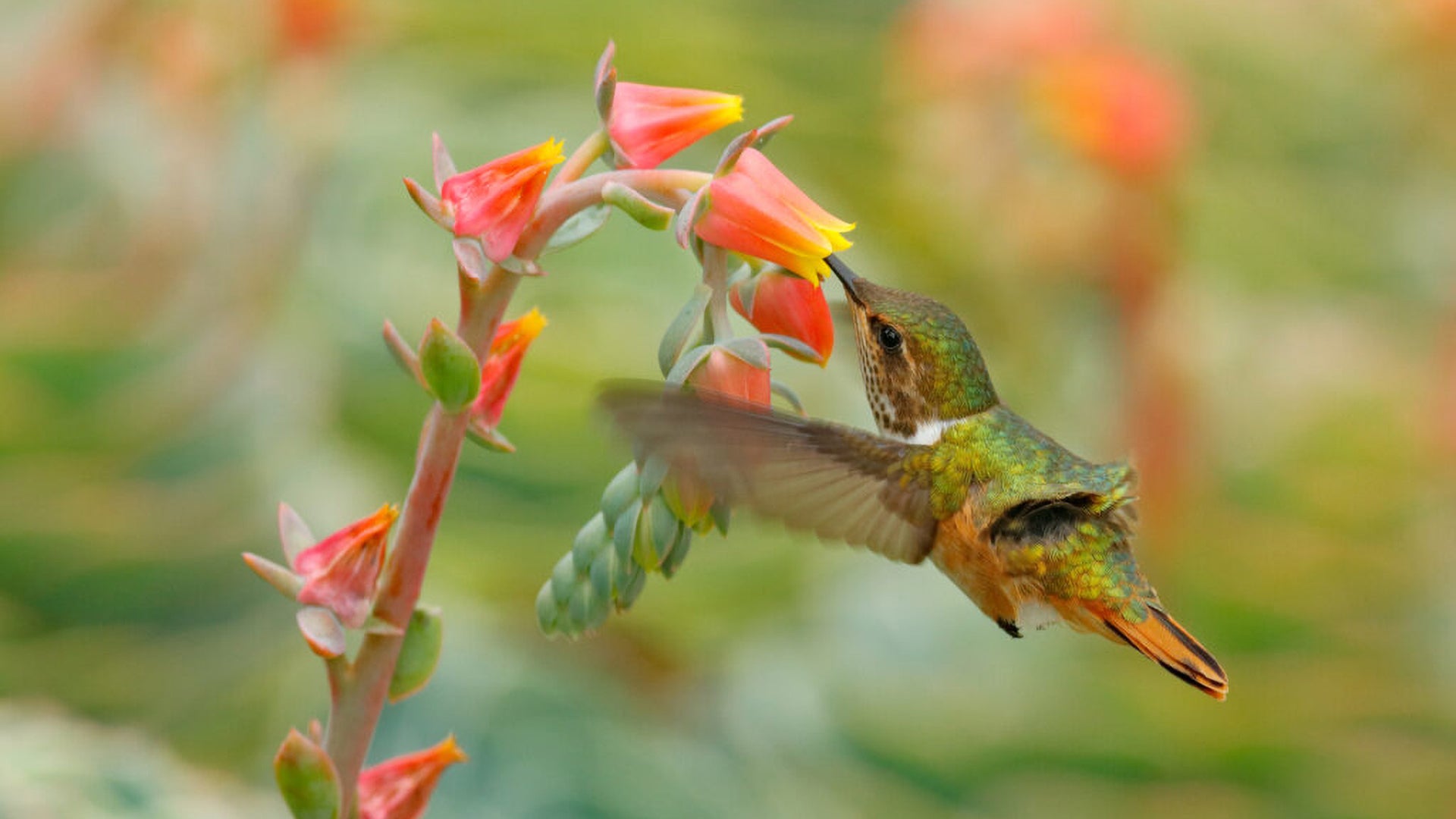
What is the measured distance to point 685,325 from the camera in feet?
2.88

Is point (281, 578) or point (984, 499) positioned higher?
point (984, 499)

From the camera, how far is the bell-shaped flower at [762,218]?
2.82 feet

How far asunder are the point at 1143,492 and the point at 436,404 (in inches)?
66.5

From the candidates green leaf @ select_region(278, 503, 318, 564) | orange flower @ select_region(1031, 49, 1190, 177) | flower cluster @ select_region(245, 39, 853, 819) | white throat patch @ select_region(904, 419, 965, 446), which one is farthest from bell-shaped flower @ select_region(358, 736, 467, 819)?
orange flower @ select_region(1031, 49, 1190, 177)

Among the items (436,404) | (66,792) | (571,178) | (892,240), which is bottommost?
(66,792)

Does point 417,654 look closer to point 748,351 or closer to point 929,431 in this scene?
point 748,351

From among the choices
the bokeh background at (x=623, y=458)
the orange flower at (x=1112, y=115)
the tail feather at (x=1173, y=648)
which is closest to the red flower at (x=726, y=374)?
the tail feather at (x=1173, y=648)

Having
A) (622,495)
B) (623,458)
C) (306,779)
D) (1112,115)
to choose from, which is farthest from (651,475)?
(1112,115)

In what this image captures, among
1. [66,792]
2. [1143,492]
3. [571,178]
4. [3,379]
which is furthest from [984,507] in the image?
[3,379]

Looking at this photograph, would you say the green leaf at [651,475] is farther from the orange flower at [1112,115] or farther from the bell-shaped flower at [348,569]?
the orange flower at [1112,115]

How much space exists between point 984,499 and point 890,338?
0.13m

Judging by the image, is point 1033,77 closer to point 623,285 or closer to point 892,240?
point 892,240

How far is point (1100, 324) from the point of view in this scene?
9.53 ft

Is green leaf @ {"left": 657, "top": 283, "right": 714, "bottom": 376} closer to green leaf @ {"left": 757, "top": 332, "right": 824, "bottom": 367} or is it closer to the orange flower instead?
green leaf @ {"left": 757, "top": 332, "right": 824, "bottom": 367}
